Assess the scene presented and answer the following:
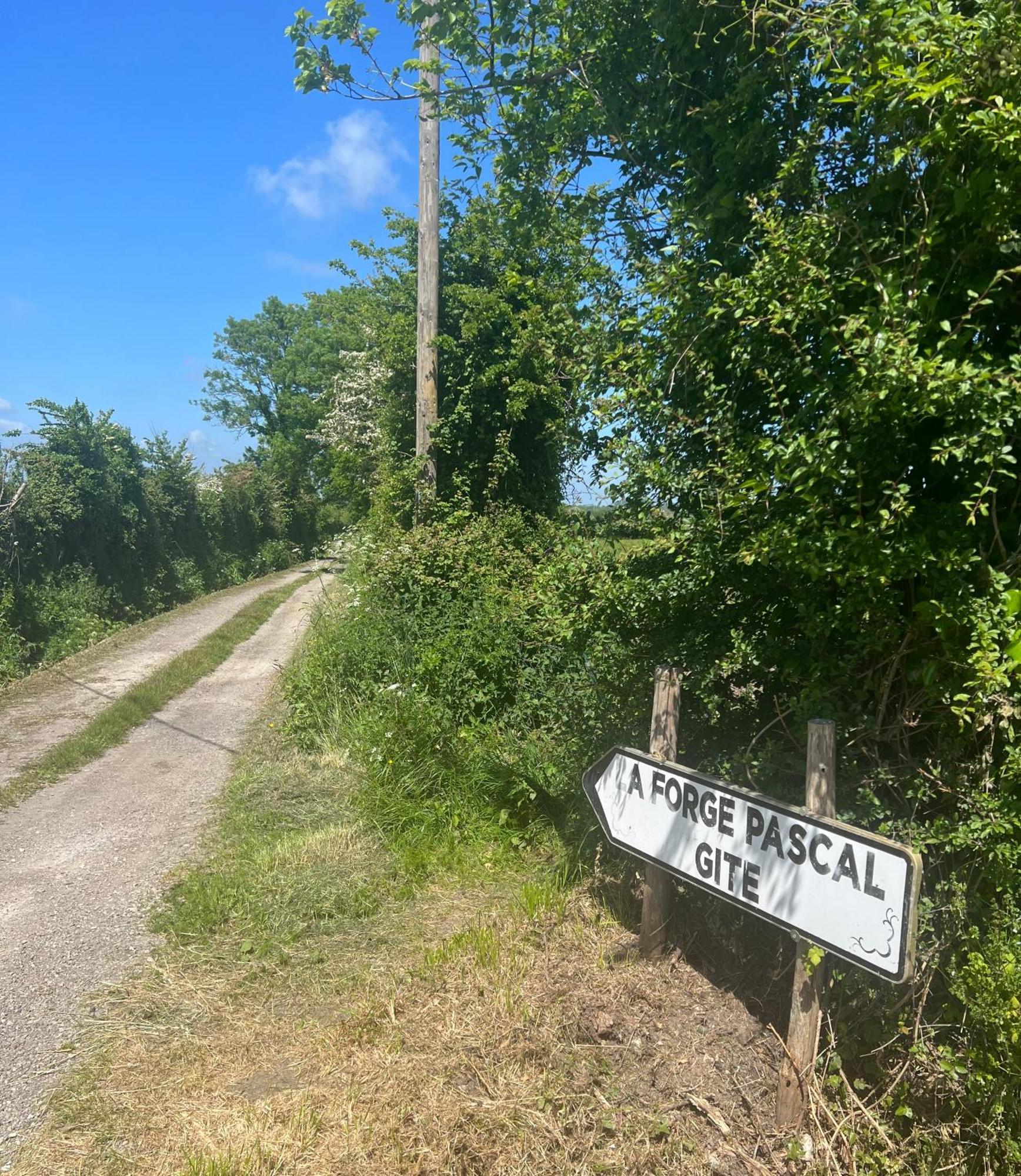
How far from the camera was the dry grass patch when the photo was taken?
2525mm

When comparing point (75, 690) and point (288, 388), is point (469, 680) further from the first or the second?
point (288, 388)

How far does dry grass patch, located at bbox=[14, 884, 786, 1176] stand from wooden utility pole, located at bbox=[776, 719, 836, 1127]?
0.14 metres

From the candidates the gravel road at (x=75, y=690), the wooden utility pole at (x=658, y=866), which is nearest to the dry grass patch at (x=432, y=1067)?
the wooden utility pole at (x=658, y=866)

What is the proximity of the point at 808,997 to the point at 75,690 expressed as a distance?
→ 9.28m

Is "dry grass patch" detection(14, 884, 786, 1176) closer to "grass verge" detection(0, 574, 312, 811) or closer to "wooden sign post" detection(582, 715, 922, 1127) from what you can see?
"wooden sign post" detection(582, 715, 922, 1127)

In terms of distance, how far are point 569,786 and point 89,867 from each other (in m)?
3.00

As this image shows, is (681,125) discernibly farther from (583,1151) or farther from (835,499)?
(583,1151)

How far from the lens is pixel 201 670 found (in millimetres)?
11016

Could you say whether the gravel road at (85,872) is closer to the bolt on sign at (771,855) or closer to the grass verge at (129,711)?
the grass verge at (129,711)

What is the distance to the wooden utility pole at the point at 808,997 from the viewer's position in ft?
8.15

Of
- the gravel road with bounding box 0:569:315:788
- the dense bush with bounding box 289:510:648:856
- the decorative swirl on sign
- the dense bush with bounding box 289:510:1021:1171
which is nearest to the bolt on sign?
the decorative swirl on sign

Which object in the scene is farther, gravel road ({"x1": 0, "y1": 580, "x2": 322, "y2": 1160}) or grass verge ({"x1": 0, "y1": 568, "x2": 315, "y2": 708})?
grass verge ({"x1": 0, "y1": 568, "x2": 315, "y2": 708})

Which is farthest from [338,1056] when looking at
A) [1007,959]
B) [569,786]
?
[1007,959]

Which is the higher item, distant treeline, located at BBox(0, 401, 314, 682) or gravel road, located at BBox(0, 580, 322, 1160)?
distant treeline, located at BBox(0, 401, 314, 682)
